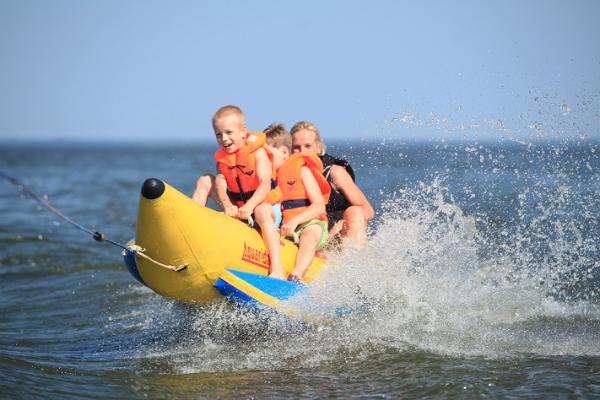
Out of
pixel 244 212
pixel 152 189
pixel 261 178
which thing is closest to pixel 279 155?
pixel 261 178

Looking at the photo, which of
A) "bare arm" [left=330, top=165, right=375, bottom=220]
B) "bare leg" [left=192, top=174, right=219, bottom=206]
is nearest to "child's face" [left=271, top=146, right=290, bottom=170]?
"bare arm" [left=330, top=165, right=375, bottom=220]

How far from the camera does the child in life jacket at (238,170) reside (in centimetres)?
627

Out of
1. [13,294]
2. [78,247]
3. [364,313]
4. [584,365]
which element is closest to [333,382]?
[364,313]

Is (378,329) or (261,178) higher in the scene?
(261,178)

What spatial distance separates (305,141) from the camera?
22.4 feet

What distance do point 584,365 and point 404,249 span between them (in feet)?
6.43

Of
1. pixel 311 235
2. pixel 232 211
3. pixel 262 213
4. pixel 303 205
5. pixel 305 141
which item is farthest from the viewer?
pixel 305 141

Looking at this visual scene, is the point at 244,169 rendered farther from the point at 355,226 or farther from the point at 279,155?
→ the point at 355,226

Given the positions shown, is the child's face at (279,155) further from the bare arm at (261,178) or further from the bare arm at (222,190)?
the bare arm at (222,190)

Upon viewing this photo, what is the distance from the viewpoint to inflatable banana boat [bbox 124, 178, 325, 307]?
530 cm

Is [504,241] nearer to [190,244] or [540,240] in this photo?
[540,240]

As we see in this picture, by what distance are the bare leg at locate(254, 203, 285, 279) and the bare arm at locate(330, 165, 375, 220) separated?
3.19 feet

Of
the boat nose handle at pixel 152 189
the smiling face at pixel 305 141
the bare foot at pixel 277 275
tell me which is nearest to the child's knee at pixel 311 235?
the bare foot at pixel 277 275

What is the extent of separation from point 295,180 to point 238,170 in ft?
1.61
